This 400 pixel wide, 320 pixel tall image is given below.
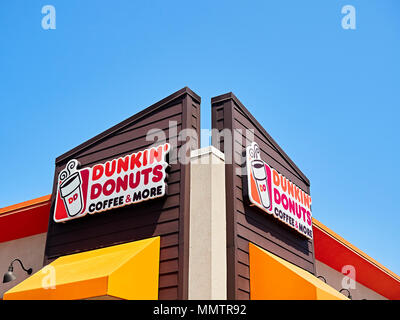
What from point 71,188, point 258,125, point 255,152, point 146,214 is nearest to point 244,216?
point 255,152

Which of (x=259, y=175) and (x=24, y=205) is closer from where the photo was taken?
(x=259, y=175)

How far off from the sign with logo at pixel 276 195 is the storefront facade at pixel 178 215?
0.07 feet

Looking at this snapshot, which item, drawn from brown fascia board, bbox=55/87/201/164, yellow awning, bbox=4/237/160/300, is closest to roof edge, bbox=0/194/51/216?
Result: brown fascia board, bbox=55/87/201/164

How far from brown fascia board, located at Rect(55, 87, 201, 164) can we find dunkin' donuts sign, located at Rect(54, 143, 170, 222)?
421 mm

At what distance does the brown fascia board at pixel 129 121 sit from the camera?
9480 millimetres

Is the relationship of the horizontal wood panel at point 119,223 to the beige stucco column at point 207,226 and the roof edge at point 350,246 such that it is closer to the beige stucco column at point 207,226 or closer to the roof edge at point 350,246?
the beige stucco column at point 207,226

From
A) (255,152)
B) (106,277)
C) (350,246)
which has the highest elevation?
(255,152)

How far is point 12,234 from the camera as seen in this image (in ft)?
42.3

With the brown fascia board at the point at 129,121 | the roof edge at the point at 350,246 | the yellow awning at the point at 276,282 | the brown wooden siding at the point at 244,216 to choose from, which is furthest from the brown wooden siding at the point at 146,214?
the roof edge at the point at 350,246

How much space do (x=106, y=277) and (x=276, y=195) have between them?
3.88 metres

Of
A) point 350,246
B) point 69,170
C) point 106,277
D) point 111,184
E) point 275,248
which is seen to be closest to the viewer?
point 106,277

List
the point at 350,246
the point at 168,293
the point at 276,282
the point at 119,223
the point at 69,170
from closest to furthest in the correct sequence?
the point at 168,293
the point at 276,282
the point at 119,223
the point at 69,170
the point at 350,246

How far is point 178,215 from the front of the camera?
852 cm

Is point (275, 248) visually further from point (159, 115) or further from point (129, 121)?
point (129, 121)
